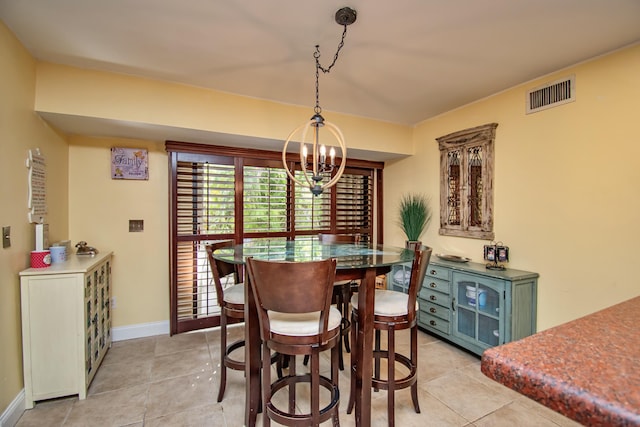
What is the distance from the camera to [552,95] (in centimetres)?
260

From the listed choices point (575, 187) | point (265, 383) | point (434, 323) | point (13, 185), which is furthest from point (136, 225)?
point (575, 187)

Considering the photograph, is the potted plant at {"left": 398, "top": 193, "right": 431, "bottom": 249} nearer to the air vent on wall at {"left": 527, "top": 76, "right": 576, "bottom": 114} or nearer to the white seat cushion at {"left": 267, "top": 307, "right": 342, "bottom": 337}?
the air vent on wall at {"left": 527, "top": 76, "right": 576, "bottom": 114}

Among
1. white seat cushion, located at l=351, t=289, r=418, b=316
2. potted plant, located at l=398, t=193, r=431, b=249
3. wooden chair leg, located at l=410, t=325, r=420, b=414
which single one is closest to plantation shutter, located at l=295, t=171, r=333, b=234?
potted plant, located at l=398, t=193, r=431, b=249

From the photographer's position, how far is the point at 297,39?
2059mm

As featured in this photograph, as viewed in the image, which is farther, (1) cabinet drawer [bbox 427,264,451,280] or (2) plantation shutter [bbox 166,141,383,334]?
(2) plantation shutter [bbox 166,141,383,334]

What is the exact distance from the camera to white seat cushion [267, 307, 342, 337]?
1545 mm

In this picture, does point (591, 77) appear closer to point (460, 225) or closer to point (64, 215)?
point (460, 225)

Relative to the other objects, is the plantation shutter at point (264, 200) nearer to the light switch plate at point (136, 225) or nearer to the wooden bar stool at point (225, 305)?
the light switch plate at point (136, 225)

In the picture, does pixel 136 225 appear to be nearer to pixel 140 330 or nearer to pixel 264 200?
pixel 140 330

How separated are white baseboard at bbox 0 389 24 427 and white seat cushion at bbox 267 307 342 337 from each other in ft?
5.74

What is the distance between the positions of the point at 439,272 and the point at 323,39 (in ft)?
8.13

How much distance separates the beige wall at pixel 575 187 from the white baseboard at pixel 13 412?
156 inches

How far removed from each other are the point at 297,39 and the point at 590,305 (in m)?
3.00

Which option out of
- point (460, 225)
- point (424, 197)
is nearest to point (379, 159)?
point (424, 197)
